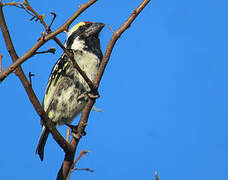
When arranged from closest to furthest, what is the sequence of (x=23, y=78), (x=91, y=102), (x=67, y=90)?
(x=23, y=78)
(x=91, y=102)
(x=67, y=90)

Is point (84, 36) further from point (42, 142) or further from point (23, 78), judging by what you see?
point (23, 78)

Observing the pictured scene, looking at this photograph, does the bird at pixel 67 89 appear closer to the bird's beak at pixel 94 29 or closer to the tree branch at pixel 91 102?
the bird's beak at pixel 94 29

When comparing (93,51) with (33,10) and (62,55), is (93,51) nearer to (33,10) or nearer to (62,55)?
(62,55)

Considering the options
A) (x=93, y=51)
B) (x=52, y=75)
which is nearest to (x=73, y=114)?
(x=52, y=75)

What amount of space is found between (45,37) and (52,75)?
7.80 ft

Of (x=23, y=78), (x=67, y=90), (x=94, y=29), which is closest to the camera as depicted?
(x=23, y=78)

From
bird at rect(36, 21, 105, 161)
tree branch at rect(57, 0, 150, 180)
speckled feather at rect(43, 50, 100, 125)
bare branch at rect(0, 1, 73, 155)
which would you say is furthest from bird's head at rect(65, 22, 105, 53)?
bare branch at rect(0, 1, 73, 155)

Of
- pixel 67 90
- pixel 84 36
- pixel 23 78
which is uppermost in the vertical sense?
pixel 84 36

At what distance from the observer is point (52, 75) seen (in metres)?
4.20

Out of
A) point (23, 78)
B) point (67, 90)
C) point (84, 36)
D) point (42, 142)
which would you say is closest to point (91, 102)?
point (23, 78)

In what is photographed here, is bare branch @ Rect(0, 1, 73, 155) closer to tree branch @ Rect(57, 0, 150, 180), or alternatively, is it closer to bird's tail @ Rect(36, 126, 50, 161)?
tree branch @ Rect(57, 0, 150, 180)

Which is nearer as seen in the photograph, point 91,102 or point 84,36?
point 91,102

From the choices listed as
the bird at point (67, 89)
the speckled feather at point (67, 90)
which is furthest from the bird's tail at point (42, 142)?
the speckled feather at point (67, 90)

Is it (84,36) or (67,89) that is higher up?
(84,36)
